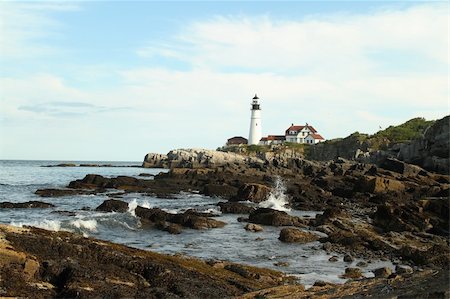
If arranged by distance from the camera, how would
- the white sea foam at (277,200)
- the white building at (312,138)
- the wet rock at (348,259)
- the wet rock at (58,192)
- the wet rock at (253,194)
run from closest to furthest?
the wet rock at (348,259), the white sea foam at (277,200), the wet rock at (253,194), the wet rock at (58,192), the white building at (312,138)

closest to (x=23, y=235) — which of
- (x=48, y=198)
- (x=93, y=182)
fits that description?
(x=48, y=198)

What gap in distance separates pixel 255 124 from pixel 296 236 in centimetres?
11118

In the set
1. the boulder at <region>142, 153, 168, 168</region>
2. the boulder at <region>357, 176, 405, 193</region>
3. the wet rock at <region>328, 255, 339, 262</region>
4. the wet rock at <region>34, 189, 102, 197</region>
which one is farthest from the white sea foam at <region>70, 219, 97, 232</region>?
the boulder at <region>142, 153, 168, 168</region>

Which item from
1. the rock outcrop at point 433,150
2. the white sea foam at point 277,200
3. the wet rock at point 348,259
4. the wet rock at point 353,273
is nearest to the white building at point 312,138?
the rock outcrop at point 433,150

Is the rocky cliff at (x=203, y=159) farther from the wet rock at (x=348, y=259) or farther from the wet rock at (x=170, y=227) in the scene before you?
the wet rock at (x=348, y=259)

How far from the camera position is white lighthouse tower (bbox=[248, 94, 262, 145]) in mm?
127625

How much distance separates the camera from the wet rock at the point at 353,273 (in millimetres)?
13512

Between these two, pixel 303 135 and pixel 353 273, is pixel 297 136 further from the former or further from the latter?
pixel 353 273

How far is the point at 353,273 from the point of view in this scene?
13.8 m

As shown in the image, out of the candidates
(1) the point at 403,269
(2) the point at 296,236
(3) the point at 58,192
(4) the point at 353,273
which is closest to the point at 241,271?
(4) the point at 353,273

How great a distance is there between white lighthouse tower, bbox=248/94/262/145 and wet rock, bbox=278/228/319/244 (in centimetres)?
10855

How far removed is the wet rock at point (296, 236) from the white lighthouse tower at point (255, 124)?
108549mm

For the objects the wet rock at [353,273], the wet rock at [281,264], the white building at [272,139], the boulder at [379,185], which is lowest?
the wet rock at [281,264]

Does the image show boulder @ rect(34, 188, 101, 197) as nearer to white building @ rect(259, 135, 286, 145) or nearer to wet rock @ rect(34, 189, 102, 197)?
wet rock @ rect(34, 189, 102, 197)
